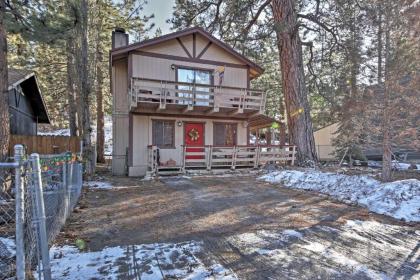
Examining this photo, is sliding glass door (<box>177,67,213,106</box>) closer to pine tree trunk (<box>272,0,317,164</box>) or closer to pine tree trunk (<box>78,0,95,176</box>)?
pine tree trunk (<box>272,0,317,164</box>)

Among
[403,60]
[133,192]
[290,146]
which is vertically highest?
[403,60]

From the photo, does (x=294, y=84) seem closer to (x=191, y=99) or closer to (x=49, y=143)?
(x=191, y=99)

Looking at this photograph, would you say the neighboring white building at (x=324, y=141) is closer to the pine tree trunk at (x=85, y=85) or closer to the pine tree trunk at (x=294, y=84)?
Result: the pine tree trunk at (x=294, y=84)

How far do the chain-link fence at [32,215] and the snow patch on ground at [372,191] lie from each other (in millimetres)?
5547

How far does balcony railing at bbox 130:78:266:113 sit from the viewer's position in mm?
12180

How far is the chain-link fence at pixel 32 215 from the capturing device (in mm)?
2301

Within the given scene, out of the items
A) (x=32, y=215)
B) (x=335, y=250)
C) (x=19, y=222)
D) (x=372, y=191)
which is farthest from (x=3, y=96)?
(x=372, y=191)

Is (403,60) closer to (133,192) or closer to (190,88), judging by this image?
(133,192)

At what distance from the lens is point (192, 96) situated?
13172 mm

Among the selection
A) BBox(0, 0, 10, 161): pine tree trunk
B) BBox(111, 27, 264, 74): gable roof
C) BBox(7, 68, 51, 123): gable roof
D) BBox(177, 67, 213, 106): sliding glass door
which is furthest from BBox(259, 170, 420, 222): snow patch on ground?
BBox(7, 68, 51, 123): gable roof

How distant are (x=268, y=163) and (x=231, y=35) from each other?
7361 millimetres

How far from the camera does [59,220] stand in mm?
4410

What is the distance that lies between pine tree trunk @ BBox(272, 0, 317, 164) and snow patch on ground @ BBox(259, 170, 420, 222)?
3980 mm

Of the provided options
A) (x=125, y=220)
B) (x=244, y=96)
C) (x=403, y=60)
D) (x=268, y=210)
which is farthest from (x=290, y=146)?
(x=125, y=220)
